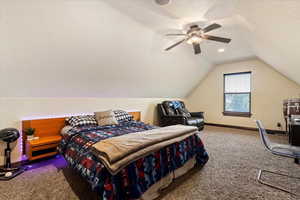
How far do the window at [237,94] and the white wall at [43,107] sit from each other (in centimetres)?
387

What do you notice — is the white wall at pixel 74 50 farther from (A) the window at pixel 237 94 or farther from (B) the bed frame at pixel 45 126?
(A) the window at pixel 237 94

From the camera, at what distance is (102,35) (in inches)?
106

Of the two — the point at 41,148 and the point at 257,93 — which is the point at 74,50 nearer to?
the point at 41,148

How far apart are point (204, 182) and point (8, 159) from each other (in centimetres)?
324

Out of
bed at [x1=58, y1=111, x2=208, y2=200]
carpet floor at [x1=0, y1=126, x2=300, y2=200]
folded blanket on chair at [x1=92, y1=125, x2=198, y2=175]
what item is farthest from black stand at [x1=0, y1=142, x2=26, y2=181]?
folded blanket on chair at [x1=92, y1=125, x2=198, y2=175]

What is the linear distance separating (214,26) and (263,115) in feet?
13.6

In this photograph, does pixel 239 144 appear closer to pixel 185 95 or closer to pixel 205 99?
pixel 205 99

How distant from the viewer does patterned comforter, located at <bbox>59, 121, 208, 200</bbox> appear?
1.46 meters

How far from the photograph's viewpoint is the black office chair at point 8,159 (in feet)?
7.48

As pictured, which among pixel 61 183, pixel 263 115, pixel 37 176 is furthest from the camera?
pixel 263 115

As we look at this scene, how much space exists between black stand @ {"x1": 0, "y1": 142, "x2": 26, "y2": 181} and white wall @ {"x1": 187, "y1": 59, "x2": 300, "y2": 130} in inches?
236

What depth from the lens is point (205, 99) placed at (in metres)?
6.22

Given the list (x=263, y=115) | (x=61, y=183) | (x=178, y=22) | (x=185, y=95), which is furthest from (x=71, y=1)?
(x=263, y=115)

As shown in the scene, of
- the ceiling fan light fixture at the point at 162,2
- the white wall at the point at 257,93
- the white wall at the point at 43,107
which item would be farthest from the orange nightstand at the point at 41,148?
the white wall at the point at 257,93
